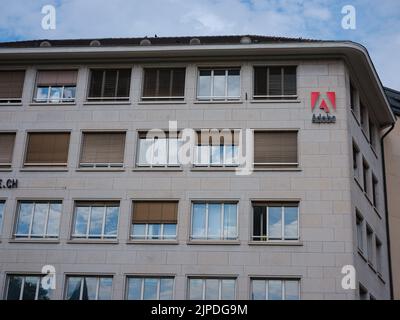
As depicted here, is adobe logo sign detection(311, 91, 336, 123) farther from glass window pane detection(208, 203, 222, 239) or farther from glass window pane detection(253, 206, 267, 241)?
glass window pane detection(208, 203, 222, 239)

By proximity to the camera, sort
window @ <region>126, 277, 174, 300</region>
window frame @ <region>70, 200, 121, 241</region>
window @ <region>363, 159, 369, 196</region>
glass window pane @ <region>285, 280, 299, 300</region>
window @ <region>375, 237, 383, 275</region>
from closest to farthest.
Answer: glass window pane @ <region>285, 280, 299, 300</region> → window @ <region>126, 277, 174, 300</region> → window frame @ <region>70, 200, 121, 241</region> → window @ <region>363, 159, 369, 196</region> → window @ <region>375, 237, 383, 275</region>

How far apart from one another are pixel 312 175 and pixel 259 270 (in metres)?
3.81

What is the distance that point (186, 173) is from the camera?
90.3 feet

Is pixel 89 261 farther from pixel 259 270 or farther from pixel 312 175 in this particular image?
pixel 312 175

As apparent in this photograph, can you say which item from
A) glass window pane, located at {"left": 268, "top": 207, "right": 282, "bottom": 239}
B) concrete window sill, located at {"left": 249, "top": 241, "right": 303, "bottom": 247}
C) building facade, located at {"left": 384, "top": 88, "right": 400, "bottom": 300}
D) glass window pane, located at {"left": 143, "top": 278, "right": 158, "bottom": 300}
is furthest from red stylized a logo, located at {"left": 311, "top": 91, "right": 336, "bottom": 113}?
glass window pane, located at {"left": 143, "top": 278, "right": 158, "bottom": 300}

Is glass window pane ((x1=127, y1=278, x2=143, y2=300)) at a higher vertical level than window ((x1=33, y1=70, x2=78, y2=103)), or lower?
lower

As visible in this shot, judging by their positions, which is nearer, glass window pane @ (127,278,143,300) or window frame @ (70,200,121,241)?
glass window pane @ (127,278,143,300)

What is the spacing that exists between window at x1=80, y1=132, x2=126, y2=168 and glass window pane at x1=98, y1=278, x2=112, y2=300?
4.19m

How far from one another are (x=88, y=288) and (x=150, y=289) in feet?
→ 7.00

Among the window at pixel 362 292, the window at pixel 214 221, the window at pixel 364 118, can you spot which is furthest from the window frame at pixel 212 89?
the window at pixel 362 292

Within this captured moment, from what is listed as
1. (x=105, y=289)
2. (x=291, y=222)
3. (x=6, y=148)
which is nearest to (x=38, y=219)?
(x=6, y=148)

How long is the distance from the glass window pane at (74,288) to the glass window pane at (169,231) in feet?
10.7

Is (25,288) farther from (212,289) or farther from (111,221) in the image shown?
(212,289)

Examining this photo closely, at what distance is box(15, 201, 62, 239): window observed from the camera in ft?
90.3
